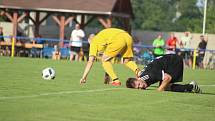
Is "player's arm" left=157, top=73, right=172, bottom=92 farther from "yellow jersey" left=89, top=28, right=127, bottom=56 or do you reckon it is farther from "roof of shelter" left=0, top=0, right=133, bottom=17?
"roof of shelter" left=0, top=0, right=133, bottom=17

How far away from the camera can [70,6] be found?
43.3m

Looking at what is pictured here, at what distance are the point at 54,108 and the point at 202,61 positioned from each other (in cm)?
2431

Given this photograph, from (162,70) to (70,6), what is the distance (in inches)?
1107

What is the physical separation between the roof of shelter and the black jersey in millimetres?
26479

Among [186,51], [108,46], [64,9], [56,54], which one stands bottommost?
[108,46]

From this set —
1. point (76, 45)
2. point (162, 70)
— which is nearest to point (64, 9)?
point (76, 45)

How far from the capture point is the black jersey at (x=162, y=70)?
15609 mm

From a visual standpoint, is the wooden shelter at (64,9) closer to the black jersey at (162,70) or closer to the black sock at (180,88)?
the black sock at (180,88)

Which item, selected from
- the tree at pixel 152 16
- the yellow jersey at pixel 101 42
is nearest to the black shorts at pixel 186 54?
the yellow jersey at pixel 101 42

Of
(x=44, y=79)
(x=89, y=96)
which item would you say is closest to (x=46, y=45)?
(x=44, y=79)

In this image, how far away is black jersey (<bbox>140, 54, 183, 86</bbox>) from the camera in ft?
51.2

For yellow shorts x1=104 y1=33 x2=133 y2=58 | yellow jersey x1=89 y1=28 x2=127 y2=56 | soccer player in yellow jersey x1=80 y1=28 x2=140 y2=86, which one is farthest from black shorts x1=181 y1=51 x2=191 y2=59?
yellow jersey x1=89 y1=28 x2=127 y2=56

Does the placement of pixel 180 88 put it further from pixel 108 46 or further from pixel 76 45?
pixel 76 45

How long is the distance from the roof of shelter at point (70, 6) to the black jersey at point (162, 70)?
1042 inches
